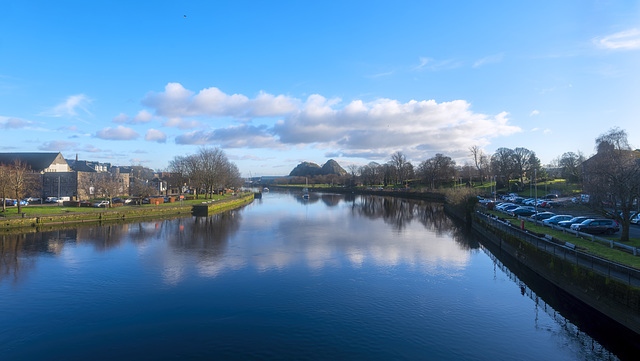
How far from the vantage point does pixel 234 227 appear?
141 feet

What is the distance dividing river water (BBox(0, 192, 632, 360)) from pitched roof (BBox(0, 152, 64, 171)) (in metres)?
47.7

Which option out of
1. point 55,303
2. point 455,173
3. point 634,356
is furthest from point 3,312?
point 455,173

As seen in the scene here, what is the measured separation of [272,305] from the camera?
16516mm

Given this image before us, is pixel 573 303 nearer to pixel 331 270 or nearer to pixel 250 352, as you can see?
pixel 331 270

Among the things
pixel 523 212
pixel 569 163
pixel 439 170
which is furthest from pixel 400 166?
pixel 523 212

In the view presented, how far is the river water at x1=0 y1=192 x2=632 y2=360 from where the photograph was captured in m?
12.7

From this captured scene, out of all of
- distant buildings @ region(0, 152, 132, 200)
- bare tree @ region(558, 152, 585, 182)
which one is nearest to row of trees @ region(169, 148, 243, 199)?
distant buildings @ region(0, 152, 132, 200)

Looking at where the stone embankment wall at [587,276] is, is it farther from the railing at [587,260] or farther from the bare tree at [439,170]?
the bare tree at [439,170]

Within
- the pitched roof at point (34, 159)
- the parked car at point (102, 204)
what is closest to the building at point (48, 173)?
the pitched roof at point (34, 159)

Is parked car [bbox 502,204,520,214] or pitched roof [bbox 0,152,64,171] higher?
pitched roof [bbox 0,152,64,171]

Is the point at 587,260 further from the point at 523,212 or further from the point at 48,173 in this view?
the point at 48,173

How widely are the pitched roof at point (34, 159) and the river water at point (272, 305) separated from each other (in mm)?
47658

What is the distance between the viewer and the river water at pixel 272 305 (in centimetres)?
1271

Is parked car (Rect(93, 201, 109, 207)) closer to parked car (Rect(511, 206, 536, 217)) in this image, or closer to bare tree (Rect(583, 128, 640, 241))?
parked car (Rect(511, 206, 536, 217))
